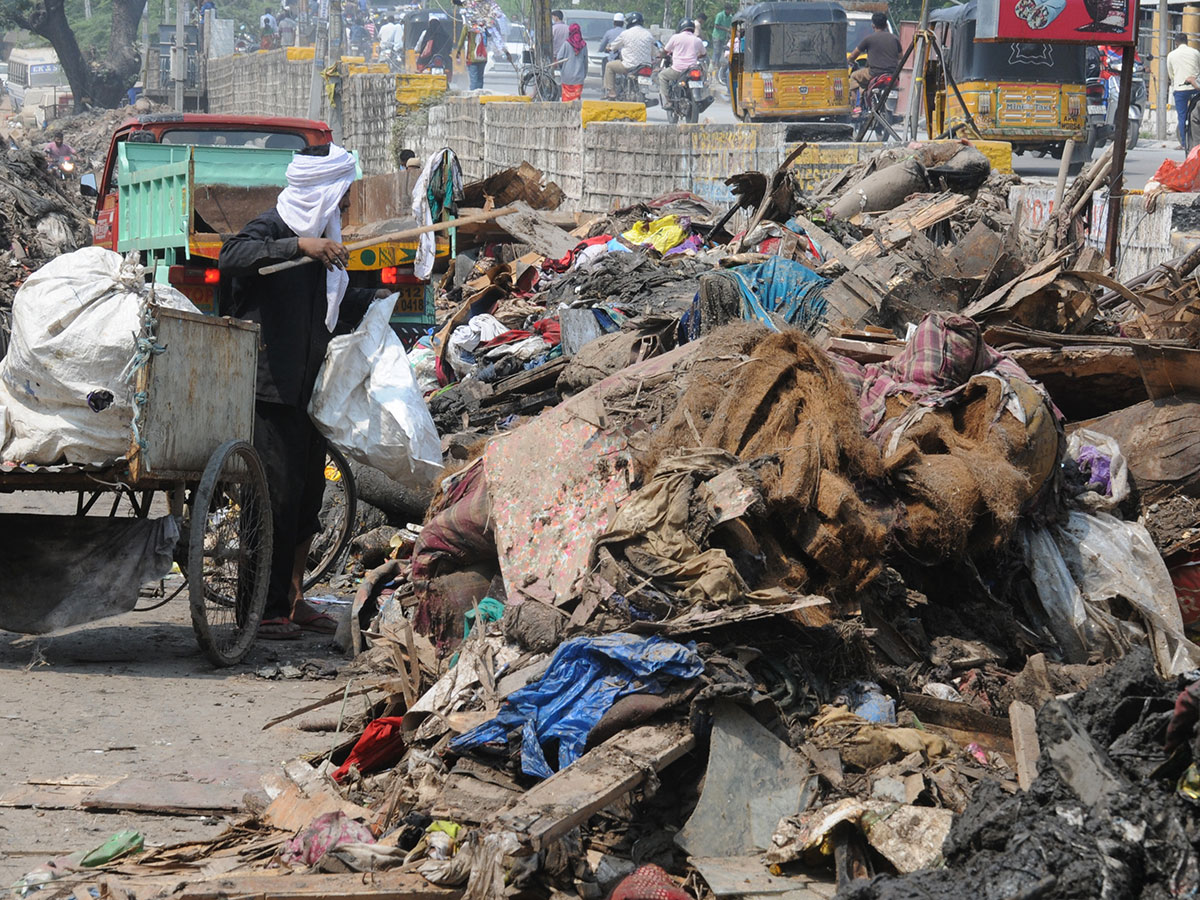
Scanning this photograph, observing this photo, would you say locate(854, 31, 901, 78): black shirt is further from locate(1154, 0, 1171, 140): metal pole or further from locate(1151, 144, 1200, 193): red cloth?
locate(1151, 144, 1200, 193): red cloth

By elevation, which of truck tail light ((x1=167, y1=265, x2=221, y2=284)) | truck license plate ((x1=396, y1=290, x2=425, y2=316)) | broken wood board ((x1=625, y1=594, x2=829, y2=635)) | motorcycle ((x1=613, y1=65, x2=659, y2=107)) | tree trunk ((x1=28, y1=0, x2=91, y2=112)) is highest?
tree trunk ((x1=28, y1=0, x2=91, y2=112))

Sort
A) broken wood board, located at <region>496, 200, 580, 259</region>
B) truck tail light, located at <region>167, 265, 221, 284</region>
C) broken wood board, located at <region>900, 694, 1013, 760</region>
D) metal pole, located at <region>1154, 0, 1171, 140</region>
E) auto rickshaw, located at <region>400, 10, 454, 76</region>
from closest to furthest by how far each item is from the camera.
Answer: broken wood board, located at <region>900, 694, 1013, 760</region> < truck tail light, located at <region>167, 265, 221, 284</region> < broken wood board, located at <region>496, 200, 580, 259</region> < metal pole, located at <region>1154, 0, 1171, 140</region> < auto rickshaw, located at <region>400, 10, 454, 76</region>

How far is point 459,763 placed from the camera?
3.87 meters

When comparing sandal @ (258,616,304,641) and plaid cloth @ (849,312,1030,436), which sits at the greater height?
plaid cloth @ (849,312,1030,436)

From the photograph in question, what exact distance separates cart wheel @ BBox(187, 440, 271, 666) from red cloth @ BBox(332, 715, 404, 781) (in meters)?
1.30

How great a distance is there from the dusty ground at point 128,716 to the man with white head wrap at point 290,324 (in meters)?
0.41

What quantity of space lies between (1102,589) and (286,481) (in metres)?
3.63

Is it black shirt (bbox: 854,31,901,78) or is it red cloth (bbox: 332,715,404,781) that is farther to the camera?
black shirt (bbox: 854,31,901,78)

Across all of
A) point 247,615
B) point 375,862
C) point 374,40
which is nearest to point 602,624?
point 375,862

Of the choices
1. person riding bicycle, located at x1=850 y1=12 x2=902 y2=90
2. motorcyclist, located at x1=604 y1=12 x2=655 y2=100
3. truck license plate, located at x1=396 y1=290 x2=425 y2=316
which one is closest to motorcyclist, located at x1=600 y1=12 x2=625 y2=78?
motorcyclist, located at x1=604 y1=12 x2=655 y2=100

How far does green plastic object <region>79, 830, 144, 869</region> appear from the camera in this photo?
143 inches

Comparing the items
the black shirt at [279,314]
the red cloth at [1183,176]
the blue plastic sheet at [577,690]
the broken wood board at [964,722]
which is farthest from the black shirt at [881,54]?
the blue plastic sheet at [577,690]

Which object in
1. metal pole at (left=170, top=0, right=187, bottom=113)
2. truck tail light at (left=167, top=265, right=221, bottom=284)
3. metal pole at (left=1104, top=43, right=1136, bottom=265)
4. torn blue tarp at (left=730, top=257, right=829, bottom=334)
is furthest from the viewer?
metal pole at (left=170, top=0, right=187, bottom=113)

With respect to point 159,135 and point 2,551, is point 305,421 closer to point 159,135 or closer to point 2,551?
point 2,551
